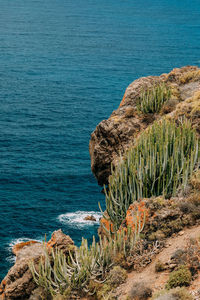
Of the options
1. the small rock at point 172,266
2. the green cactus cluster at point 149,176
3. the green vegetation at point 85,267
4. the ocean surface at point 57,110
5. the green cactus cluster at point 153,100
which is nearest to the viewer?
the small rock at point 172,266

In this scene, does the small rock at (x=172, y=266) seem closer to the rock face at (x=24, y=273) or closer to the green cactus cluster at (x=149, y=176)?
the green cactus cluster at (x=149, y=176)

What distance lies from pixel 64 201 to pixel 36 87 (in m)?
61.2

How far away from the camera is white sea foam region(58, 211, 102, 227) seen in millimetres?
56656

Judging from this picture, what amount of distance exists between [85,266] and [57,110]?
8845 cm

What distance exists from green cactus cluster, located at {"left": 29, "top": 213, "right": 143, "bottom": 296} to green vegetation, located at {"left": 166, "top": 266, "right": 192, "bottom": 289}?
2.43 metres

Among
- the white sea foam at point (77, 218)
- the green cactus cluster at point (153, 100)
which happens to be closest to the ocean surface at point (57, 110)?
the white sea foam at point (77, 218)

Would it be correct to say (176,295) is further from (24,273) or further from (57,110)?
(57,110)

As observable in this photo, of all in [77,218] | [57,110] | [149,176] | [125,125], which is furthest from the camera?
[57,110]

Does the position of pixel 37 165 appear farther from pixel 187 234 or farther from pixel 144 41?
pixel 144 41

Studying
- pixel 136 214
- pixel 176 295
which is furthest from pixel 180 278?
pixel 136 214

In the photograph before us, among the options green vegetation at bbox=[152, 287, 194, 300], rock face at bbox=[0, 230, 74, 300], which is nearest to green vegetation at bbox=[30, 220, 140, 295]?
rock face at bbox=[0, 230, 74, 300]

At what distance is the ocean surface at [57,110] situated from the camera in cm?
5906

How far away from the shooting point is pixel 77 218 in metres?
58.0

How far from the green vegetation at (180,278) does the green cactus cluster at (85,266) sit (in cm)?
243
